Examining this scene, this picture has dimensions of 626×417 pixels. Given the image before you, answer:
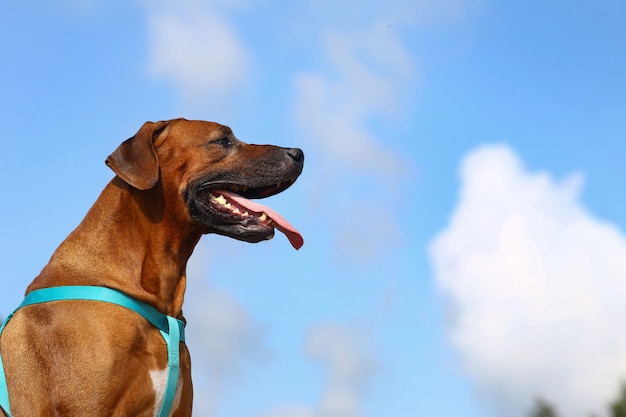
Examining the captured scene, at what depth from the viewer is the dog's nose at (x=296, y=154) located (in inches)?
338

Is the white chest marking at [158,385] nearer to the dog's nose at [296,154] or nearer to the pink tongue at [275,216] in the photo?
the pink tongue at [275,216]

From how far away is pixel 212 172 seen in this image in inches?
316

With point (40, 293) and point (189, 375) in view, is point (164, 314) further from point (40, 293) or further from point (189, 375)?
point (40, 293)

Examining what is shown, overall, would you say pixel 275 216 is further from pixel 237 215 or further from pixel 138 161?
pixel 138 161

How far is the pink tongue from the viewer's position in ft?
26.9

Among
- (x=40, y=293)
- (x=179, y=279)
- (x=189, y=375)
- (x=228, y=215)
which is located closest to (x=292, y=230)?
(x=228, y=215)

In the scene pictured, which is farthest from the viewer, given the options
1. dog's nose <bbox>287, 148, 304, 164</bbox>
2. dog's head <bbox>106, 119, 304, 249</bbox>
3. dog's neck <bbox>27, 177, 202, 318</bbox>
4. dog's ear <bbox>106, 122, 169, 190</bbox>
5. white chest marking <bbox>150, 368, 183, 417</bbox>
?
dog's nose <bbox>287, 148, 304, 164</bbox>

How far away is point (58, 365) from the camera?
6.90 meters

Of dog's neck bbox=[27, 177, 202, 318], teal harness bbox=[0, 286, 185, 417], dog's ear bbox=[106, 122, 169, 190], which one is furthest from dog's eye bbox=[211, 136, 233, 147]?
teal harness bbox=[0, 286, 185, 417]

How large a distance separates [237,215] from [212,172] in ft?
1.57

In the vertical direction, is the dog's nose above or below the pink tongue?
above

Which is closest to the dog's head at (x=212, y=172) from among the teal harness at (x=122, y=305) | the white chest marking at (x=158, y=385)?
the teal harness at (x=122, y=305)

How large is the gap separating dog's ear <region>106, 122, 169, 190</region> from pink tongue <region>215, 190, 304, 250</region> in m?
0.81

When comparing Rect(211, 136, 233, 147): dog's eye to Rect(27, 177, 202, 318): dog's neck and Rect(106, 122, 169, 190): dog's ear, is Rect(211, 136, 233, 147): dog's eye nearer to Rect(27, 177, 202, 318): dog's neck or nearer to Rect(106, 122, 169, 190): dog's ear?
Rect(106, 122, 169, 190): dog's ear
